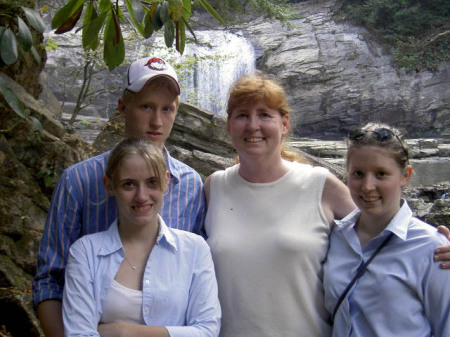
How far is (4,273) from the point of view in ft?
11.9

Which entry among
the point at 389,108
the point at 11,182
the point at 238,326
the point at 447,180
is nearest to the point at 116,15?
the point at 238,326

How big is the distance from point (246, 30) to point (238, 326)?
75.2ft

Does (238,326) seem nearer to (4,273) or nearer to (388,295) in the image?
(388,295)

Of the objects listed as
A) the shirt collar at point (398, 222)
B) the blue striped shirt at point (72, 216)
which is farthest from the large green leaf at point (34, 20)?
the shirt collar at point (398, 222)

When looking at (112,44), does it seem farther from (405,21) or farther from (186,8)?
(405,21)

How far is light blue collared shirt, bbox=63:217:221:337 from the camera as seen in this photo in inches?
74.7

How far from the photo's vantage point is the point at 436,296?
1796 millimetres

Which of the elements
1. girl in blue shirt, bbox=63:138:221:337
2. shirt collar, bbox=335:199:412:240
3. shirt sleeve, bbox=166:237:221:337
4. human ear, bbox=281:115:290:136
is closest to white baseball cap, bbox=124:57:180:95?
girl in blue shirt, bbox=63:138:221:337

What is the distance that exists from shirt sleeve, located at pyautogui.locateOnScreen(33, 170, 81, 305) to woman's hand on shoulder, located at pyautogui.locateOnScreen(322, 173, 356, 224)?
1129mm

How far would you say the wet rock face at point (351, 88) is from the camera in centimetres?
2119

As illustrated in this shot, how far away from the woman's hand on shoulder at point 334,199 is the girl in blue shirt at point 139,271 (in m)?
0.61

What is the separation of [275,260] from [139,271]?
0.60 metres

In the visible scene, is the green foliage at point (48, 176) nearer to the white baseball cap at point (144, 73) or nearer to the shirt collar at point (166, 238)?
the white baseball cap at point (144, 73)

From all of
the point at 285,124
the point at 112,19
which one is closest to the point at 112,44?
the point at 112,19
